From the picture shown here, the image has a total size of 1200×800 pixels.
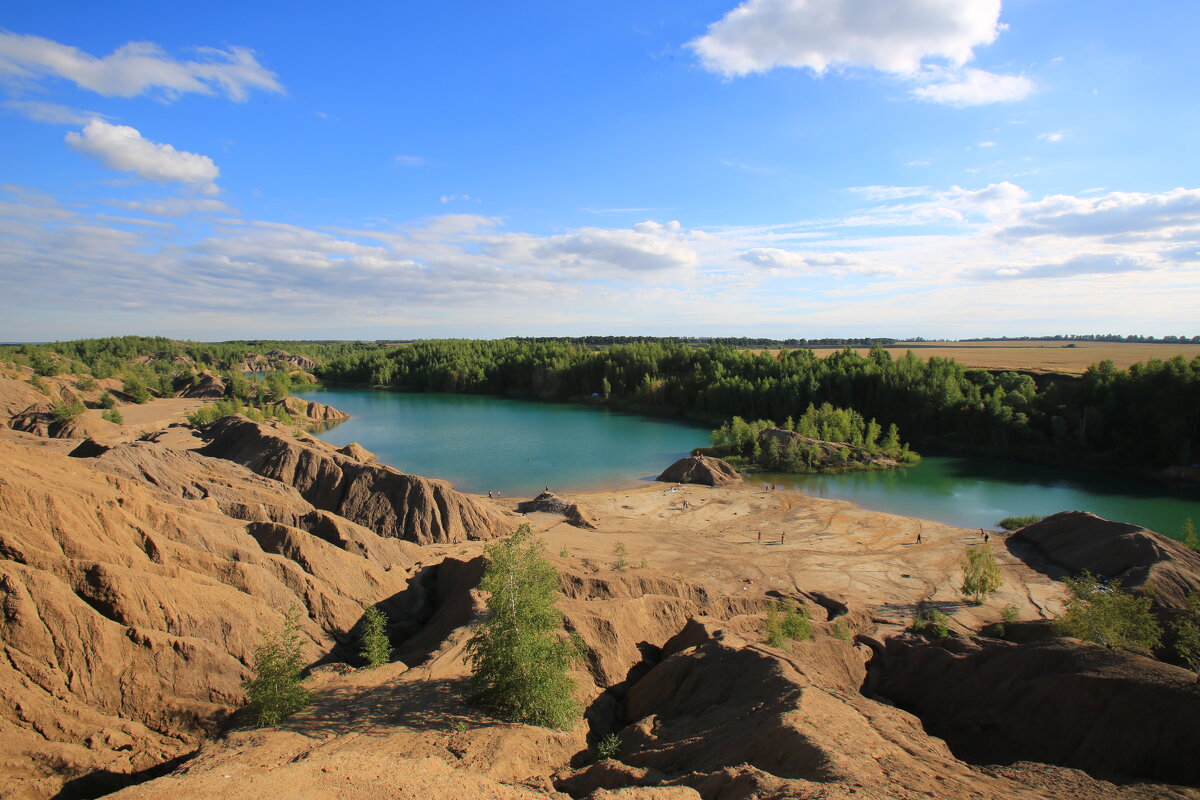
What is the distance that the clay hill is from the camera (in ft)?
34.1

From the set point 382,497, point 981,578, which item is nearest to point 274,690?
point 382,497

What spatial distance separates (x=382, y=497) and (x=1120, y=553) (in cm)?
3727

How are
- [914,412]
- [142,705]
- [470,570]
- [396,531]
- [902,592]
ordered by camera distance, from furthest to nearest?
1. [914,412]
2. [396,531]
3. [902,592]
4. [470,570]
5. [142,705]

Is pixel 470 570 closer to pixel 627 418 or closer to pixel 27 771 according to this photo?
pixel 27 771

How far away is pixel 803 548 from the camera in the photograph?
112 ft

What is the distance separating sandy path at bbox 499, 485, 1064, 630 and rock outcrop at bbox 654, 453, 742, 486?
396 cm

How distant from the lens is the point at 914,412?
71.2 metres

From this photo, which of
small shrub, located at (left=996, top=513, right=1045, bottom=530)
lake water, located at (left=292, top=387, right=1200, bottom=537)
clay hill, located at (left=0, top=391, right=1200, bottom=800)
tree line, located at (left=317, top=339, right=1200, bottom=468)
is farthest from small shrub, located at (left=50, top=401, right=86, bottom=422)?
small shrub, located at (left=996, top=513, right=1045, bottom=530)

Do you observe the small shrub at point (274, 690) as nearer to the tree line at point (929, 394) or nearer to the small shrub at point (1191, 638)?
the small shrub at point (1191, 638)

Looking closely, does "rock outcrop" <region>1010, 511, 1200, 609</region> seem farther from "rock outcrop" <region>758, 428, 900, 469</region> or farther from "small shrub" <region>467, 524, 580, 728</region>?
"small shrub" <region>467, 524, 580, 728</region>

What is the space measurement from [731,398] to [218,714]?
78.6 metres

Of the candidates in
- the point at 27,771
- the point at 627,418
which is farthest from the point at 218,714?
the point at 627,418

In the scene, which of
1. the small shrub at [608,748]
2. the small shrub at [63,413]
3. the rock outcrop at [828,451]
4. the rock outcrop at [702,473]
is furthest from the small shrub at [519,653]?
the small shrub at [63,413]

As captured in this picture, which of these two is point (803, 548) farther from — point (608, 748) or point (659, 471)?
point (608, 748)
